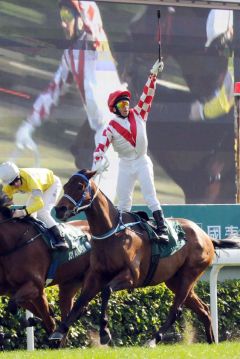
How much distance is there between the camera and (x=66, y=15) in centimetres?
1480

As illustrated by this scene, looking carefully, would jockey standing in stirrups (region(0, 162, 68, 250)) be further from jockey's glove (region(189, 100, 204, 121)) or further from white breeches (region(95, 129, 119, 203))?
jockey's glove (region(189, 100, 204, 121))

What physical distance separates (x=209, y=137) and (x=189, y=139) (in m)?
0.31

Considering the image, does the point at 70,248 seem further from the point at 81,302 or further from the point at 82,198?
the point at 82,198

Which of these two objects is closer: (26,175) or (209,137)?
(26,175)

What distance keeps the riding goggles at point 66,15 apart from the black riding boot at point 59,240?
6416 millimetres

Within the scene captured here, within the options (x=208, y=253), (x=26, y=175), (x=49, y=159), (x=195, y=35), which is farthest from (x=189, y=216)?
(x=195, y=35)

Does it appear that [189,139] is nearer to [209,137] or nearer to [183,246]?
[209,137]

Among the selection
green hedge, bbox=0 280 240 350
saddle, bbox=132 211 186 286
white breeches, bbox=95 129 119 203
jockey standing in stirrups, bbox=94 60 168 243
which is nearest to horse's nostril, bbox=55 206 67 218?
jockey standing in stirrups, bbox=94 60 168 243

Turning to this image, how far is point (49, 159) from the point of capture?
47.4 feet

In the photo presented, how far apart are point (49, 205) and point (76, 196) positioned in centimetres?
123

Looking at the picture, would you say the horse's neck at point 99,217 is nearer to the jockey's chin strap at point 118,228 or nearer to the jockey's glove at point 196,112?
the jockey's chin strap at point 118,228

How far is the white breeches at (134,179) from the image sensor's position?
8547 mm

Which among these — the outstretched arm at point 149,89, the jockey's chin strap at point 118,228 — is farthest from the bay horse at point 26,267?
the outstretched arm at point 149,89

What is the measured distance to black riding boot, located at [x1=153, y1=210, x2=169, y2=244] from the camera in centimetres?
840
